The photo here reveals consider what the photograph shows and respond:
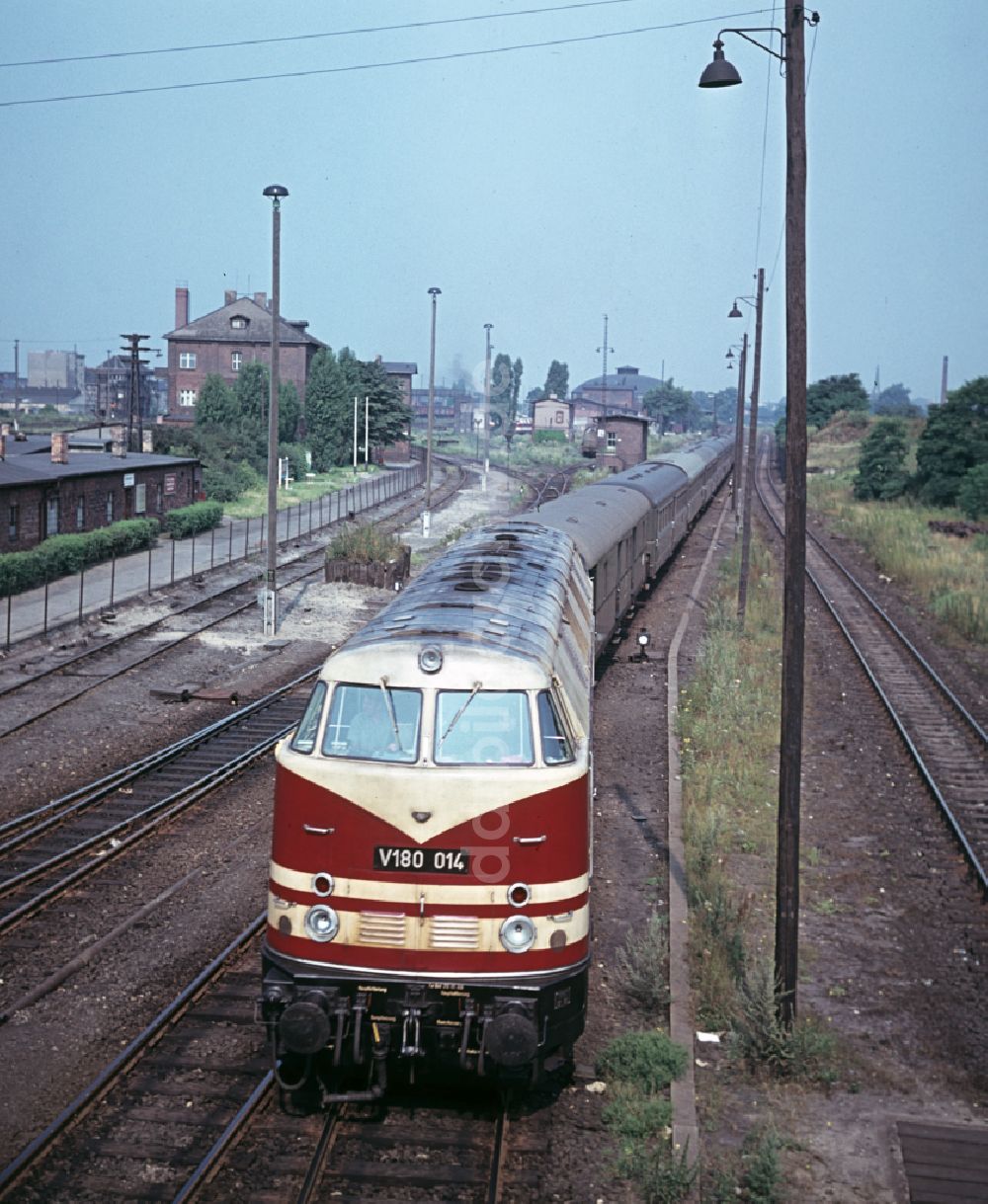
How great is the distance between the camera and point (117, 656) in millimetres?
25391

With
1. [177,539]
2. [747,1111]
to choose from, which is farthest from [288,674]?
[177,539]

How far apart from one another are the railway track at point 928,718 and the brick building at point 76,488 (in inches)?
852

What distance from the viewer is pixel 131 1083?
916 centimetres

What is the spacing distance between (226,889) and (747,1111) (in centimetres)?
615

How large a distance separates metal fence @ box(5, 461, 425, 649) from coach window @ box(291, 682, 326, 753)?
1822cm

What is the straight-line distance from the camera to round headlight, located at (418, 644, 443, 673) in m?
8.53

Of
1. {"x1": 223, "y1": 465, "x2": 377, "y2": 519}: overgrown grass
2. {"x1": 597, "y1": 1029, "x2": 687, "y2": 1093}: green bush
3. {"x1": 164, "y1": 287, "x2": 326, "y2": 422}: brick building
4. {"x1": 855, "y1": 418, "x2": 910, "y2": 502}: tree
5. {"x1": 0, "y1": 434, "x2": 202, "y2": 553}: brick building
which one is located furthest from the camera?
{"x1": 164, "y1": 287, "x2": 326, "y2": 422}: brick building

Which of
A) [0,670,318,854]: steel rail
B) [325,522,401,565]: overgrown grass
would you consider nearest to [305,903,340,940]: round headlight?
[0,670,318,854]: steel rail

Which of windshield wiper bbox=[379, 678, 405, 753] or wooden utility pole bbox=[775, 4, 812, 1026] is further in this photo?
wooden utility pole bbox=[775, 4, 812, 1026]

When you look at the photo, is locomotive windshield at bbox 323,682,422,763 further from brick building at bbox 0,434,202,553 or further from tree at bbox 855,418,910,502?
tree at bbox 855,418,910,502

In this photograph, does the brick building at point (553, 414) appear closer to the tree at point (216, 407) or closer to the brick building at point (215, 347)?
the brick building at point (215, 347)

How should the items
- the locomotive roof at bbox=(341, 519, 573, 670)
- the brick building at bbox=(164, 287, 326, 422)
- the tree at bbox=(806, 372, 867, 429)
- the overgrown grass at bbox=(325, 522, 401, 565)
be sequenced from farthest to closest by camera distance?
the tree at bbox=(806, 372, 867, 429), the brick building at bbox=(164, 287, 326, 422), the overgrown grass at bbox=(325, 522, 401, 565), the locomotive roof at bbox=(341, 519, 573, 670)

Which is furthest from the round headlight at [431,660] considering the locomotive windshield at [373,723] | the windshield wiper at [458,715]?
the windshield wiper at [458,715]

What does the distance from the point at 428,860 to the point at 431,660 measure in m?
1.35
